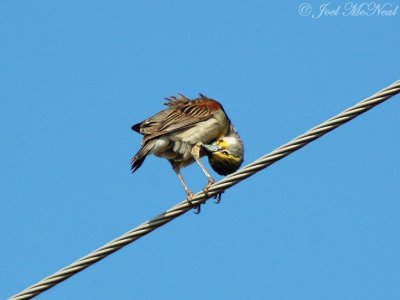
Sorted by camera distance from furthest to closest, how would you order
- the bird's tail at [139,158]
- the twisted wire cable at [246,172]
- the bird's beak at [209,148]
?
the bird's beak at [209,148] < the bird's tail at [139,158] < the twisted wire cable at [246,172]

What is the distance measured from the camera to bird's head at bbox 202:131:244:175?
12.1 m

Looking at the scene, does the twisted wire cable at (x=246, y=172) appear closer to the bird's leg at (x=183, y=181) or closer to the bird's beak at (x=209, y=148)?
the bird's leg at (x=183, y=181)

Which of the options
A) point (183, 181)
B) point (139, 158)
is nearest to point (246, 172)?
→ point (139, 158)

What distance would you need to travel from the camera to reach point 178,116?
1183 cm

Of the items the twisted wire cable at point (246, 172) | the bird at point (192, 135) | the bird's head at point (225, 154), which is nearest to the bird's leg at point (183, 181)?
the bird at point (192, 135)

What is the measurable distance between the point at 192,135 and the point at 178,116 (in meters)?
0.33

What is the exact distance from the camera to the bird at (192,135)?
37.9 ft

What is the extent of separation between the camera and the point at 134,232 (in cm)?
792

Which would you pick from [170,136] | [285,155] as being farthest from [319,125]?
[170,136]

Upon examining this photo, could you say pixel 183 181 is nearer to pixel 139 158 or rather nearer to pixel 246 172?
pixel 139 158

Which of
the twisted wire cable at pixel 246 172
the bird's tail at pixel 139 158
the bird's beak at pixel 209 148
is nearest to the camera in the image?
the twisted wire cable at pixel 246 172

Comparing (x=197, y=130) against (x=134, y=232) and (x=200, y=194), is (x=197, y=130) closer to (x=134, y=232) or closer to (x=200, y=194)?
(x=200, y=194)

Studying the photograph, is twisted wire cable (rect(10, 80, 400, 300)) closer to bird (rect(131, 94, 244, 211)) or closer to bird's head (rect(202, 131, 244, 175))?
bird (rect(131, 94, 244, 211))

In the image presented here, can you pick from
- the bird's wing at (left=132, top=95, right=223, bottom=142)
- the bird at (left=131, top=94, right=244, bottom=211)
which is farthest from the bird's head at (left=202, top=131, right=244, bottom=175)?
the bird's wing at (left=132, top=95, right=223, bottom=142)
